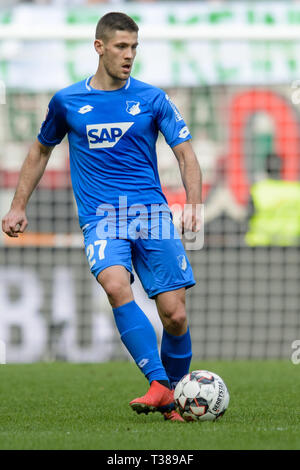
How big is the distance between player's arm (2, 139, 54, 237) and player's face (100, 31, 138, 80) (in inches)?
27.6

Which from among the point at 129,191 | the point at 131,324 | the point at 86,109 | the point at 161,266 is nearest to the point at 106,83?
the point at 86,109

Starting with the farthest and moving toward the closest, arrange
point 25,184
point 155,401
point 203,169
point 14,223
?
1. point 203,169
2. point 25,184
3. point 14,223
4. point 155,401

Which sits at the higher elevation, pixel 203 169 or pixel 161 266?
pixel 161 266

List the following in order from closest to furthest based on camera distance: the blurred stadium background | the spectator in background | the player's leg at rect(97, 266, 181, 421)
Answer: the player's leg at rect(97, 266, 181, 421), the blurred stadium background, the spectator in background

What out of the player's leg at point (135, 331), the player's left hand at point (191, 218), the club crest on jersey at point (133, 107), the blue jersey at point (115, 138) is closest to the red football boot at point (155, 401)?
the player's leg at point (135, 331)

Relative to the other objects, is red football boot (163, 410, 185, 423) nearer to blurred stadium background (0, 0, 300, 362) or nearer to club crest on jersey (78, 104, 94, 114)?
club crest on jersey (78, 104, 94, 114)

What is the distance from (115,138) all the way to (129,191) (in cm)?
30

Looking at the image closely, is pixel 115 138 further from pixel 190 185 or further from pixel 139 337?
pixel 139 337

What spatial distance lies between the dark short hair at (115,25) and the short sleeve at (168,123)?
1.34 feet

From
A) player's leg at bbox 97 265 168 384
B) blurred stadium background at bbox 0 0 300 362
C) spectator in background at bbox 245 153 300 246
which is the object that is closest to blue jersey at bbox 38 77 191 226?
player's leg at bbox 97 265 168 384

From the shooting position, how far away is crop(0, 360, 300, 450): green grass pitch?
4254 millimetres

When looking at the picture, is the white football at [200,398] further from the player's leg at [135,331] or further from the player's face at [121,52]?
the player's face at [121,52]

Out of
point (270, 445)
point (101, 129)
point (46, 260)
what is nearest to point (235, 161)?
point (46, 260)

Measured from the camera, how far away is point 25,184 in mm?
5648
